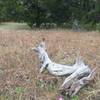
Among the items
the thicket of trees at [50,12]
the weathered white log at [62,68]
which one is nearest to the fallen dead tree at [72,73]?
the weathered white log at [62,68]

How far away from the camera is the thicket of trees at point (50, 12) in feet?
33.4

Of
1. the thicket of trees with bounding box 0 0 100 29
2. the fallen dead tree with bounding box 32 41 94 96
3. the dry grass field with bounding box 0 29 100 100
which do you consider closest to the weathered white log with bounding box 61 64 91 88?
the fallen dead tree with bounding box 32 41 94 96

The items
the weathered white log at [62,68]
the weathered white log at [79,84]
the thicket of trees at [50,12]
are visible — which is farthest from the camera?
the thicket of trees at [50,12]

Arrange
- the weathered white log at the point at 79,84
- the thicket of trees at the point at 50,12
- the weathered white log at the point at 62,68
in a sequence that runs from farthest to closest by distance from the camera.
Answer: the thicket of trees at the point at 50,12, the weathered white log at the point at 62,68, the weathered white log at the point at 79,84

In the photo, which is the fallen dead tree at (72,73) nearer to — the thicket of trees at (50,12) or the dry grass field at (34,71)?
the dry grass field at (34,71)

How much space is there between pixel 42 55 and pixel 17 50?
0.66 m

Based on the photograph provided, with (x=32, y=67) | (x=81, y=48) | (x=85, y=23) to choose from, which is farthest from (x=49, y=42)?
(x=85, y=23)

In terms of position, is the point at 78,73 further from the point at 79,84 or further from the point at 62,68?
the point at 62,68

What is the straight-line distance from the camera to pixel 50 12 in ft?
36.1

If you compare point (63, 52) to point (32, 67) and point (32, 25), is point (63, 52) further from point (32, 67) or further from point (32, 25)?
point (32, 25)

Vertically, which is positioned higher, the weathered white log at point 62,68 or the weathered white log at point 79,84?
the weathered white log at point 62,68

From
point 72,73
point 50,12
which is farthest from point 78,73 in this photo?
point 50,12

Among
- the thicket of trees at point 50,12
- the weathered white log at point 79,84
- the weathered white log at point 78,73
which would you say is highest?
the thicket of trees at point 50,12

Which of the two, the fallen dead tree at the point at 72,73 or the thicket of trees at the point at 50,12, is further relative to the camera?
the thicket of trees at the point at 50,12
